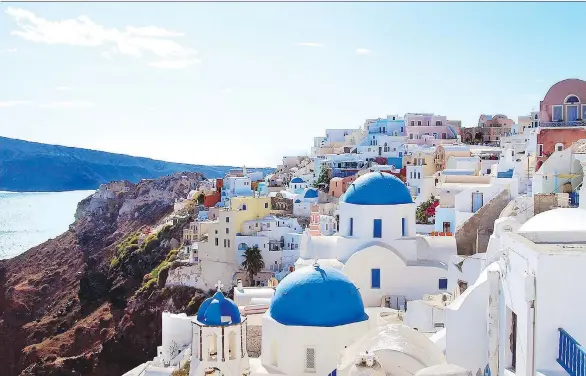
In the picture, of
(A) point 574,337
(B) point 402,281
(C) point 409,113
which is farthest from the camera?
(C) point 409,113

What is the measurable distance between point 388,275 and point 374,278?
1.39ft

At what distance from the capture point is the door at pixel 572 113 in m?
23.1

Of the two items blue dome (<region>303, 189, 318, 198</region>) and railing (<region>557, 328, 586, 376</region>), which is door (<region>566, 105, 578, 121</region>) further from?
blue dome (<region>303, 189, 318, 198</region>)

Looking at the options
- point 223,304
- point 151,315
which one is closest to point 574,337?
point 223,304

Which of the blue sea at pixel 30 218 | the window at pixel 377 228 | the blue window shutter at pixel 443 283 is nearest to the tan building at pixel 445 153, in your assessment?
the window at pixel 377 228

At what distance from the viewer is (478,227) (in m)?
19.8

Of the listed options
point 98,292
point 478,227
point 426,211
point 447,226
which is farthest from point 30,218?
point 478,227

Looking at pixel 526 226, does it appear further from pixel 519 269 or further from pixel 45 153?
pixel 45 153

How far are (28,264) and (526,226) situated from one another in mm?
77602

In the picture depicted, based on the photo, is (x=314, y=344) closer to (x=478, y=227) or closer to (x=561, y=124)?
(x=478, y=227)

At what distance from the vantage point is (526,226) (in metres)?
8.80

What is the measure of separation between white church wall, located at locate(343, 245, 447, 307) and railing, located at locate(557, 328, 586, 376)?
1231cm

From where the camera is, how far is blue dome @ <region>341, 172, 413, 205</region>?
1938 centimetres

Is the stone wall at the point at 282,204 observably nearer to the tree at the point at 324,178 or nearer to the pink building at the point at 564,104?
the tree at the point at 324,178
